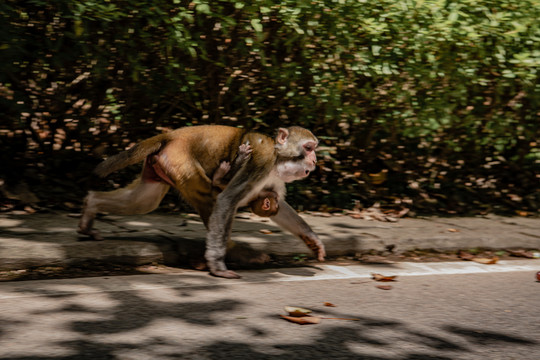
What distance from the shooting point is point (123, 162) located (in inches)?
212

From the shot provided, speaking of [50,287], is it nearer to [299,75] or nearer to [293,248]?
[293,248]

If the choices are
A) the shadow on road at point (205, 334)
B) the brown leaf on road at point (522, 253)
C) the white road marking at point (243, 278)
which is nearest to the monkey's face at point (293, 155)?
the white road marking at point (243, 278)

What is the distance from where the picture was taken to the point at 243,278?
202 inches

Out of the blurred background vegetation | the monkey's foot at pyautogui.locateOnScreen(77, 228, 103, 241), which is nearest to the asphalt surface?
the monkey's foot at pyautogui.locateOnScreen(77, 228, 103, 241)

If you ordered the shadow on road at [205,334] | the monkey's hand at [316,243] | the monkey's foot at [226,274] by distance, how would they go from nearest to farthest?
the shadow on road at [205,334] → the monkey's foot at [226,274] → the monkey's hand at [316,243]

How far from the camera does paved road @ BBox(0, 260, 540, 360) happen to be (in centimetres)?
356

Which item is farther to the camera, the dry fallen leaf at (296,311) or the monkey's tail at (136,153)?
the monkey's tail at (136,153)

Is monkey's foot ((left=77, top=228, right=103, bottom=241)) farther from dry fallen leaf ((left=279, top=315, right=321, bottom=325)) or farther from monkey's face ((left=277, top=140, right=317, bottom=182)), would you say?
dry fallen leaf ((left=279, top=315, right=321, bottom=325))

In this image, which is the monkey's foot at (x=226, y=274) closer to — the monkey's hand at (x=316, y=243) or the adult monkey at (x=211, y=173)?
the adult monkey at (x=211, y=173)

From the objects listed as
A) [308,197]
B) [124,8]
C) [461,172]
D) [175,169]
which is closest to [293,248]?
[175,169]

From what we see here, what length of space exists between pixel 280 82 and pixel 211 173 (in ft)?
7.55

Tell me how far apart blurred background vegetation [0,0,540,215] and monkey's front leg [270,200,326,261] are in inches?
68.9

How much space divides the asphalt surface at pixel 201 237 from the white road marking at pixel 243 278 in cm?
38

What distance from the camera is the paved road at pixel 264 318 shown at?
11.7 ft
